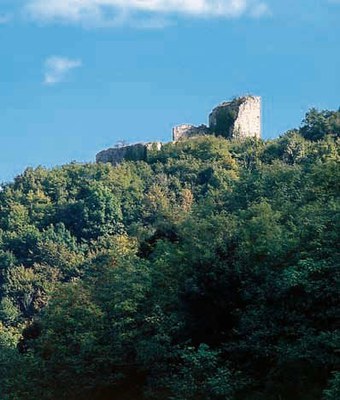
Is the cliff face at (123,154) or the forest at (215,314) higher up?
the cliff face at (123,154)

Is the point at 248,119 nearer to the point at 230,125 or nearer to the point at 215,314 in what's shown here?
the point at 230,125

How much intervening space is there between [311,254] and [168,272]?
A: 492 centimetres

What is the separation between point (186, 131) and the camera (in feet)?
233

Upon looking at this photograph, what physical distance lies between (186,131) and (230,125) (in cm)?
631

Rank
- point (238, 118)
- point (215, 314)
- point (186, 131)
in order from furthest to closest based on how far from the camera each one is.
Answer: point (186, 131)
point (238, 118)
point (215, 314)

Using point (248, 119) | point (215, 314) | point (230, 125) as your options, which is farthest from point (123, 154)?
point (215, 314)

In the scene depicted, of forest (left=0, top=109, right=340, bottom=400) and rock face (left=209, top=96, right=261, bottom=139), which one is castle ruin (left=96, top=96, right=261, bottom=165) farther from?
forest (left=0, top=109, right=340, bottom=400)

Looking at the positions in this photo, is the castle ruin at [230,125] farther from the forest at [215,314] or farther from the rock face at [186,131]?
the forest at [215,314]

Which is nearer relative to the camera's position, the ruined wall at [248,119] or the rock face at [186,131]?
the ruined wall at [248,119]

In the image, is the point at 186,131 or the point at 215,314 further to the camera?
the point at 186,131

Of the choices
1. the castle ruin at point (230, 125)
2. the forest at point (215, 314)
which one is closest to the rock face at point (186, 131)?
the castle ruin at point (230, 125)

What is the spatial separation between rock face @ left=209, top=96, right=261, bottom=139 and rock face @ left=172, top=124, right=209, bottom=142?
8.21ft

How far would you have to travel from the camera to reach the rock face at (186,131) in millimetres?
69206

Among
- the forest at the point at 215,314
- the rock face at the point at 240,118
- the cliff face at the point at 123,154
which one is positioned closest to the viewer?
the forest at the point at 215,314
